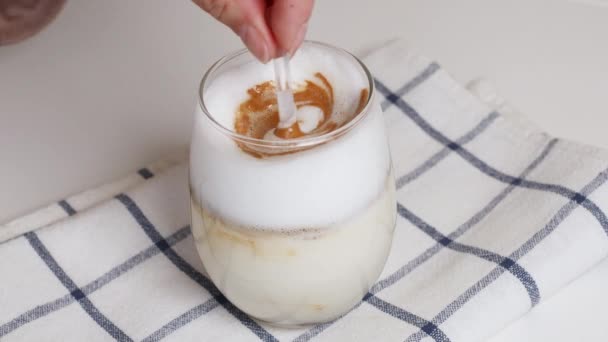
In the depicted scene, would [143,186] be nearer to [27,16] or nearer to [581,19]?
[27,16]

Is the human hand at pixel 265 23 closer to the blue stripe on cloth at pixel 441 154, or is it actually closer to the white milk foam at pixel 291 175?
the white milk foam at pixel 291 175

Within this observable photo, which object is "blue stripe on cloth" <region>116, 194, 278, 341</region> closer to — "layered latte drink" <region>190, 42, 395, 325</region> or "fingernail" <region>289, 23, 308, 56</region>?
"layered latte drink" <region>190, 42, 395, 325</region>

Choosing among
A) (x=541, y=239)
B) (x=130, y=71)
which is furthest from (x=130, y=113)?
(x=541, y=239)

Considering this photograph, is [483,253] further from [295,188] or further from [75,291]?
[75,291]

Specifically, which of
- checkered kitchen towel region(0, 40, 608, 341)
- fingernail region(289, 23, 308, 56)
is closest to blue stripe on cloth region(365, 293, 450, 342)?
checkered kitchen towel region(0, 40, 608, 341)

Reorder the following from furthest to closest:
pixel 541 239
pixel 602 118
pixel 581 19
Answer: pixel 581 19 < pixel 602 118 < pixel 541 239

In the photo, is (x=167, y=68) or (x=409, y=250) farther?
(x=167, y=68)

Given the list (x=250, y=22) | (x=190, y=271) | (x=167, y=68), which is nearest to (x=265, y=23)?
(x=250, y=22)
